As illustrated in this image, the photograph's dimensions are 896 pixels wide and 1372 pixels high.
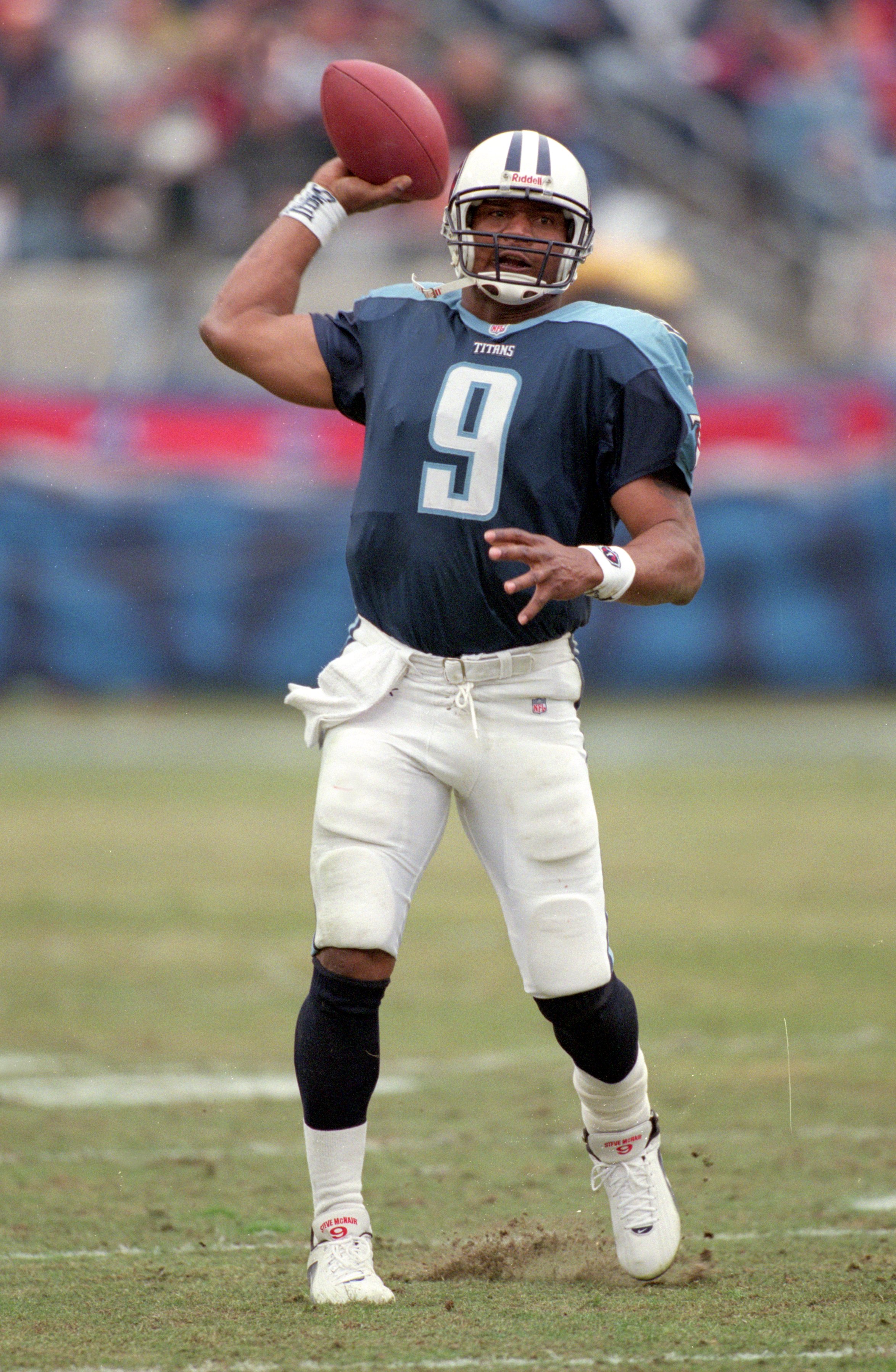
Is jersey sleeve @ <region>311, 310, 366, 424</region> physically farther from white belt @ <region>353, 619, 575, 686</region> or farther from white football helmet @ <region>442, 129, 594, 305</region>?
white belt @ <region>353, 619, 575, 686</region>

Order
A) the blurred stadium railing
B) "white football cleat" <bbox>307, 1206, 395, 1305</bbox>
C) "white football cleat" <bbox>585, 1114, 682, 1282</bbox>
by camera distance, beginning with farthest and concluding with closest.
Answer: the blurred stadium railing → "white football cleat" <bbox>585, 1114, 682, 1282</bbox> → "white football cleat" <bbox>307, 1206, 395, 1305</bbox>

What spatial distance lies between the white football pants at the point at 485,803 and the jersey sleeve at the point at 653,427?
0.36m

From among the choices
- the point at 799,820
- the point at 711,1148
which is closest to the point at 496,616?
the point at 711,1148

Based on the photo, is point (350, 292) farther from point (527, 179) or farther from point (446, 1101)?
point (527, 179)

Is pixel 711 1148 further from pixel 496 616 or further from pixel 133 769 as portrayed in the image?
pixel 133 769

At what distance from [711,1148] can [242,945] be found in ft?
8.58

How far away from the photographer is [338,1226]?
2.99 m

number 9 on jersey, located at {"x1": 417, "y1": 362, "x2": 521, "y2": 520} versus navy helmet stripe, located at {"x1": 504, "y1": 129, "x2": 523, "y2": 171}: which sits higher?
navy helmet stripe, located at {"x1": 504, "y1": 129, "x2": 523, "y2": 171}

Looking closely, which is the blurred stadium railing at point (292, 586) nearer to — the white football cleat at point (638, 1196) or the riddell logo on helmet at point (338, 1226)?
the white football cleat at point (638, 1196)

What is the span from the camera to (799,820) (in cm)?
876

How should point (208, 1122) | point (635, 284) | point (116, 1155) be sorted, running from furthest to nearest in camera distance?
1. point (635, 284)
2. point (208, 1122)
3. point (116, 1155)

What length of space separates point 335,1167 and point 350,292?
42.3 feet

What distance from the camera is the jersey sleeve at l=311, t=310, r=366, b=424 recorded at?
328cm

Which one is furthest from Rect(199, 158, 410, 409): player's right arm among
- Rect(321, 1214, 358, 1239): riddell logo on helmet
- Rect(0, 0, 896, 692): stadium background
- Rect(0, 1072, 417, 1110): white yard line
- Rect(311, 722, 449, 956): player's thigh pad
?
Rect(0, 0, 896, 692): stadium background
